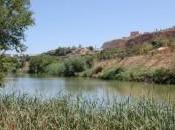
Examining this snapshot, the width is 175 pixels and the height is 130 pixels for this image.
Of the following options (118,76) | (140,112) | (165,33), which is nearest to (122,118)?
(140,112)

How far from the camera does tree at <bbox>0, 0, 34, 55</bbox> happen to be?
23.8 m

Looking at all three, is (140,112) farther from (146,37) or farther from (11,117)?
(146,37)

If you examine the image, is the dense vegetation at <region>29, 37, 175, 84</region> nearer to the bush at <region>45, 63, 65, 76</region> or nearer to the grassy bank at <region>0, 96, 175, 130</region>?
the bush at <region>45, 63, 65, 76</region>

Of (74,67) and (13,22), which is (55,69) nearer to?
(74,67)

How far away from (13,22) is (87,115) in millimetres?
9231

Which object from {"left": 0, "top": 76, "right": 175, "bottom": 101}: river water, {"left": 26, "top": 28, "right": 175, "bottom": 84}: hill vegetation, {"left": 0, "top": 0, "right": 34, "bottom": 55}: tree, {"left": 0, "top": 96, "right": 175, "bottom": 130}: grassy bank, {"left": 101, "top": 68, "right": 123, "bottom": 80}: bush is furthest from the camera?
{"left": 101, "top": 68, "right": 123, "bottom": 80}: bush

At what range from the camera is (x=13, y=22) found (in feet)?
78.3

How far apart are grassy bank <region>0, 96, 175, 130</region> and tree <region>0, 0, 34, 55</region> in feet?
22.2

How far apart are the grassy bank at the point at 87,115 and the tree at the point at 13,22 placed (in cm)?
677

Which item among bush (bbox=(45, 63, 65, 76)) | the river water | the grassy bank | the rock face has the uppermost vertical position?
the rock face

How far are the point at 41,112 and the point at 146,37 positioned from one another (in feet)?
413

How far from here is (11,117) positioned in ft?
52.7

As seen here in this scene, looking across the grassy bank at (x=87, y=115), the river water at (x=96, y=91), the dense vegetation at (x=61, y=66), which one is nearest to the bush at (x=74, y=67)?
the dense vegetation at (x=61, y=66)

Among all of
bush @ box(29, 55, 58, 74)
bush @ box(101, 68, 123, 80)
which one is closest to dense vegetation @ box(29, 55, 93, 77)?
bush @ box(29, 55, 58, 74)
